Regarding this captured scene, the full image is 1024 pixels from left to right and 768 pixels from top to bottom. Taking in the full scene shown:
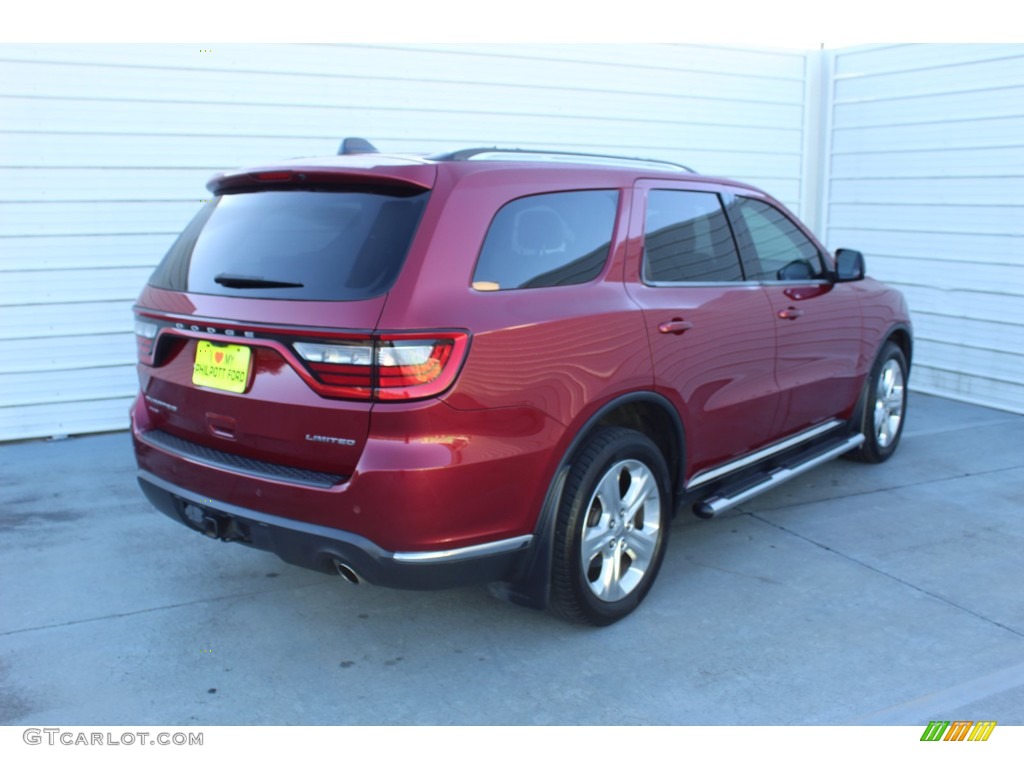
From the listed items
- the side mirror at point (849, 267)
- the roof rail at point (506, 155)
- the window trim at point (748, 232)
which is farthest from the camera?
the side mirror at point (849, 267)

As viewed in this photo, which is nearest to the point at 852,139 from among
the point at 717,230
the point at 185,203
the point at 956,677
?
the point at 717,230

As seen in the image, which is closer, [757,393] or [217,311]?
[217,311]

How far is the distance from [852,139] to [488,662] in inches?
283

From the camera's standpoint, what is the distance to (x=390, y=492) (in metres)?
2.91

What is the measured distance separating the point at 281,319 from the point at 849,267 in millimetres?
3281

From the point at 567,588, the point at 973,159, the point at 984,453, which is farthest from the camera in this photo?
the point at 973,159

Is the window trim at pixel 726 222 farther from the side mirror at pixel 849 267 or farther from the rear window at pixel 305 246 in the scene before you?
the rear window at pixel 305 246

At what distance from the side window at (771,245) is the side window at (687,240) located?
0.13 m

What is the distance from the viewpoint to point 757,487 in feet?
14.6

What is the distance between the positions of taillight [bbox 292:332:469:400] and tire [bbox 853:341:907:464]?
3.51 meters

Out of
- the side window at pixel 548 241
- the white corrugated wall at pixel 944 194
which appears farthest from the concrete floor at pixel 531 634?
the white corrugated wall at pixel 944 194

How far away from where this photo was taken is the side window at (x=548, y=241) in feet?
10.5

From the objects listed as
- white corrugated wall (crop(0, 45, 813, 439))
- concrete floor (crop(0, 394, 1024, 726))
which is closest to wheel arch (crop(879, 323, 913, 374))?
concrete floor (crop(0, 394, 1024, 726))

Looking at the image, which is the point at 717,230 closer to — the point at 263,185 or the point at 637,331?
the point at 637,331
